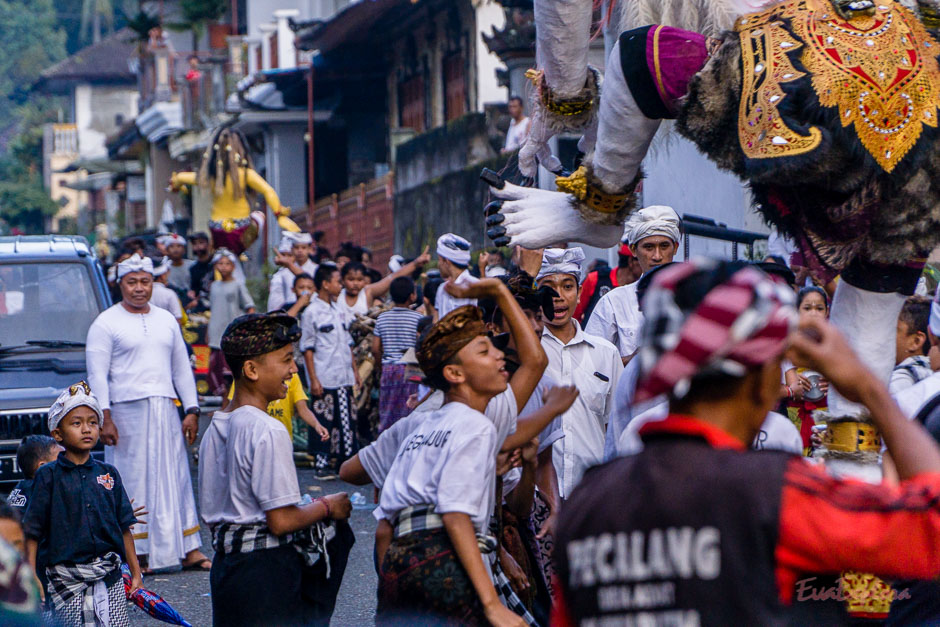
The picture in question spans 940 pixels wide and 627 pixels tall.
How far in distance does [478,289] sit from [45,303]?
6.04 m

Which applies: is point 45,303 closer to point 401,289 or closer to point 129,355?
point 129,355

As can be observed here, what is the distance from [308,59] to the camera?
2669 centimetres

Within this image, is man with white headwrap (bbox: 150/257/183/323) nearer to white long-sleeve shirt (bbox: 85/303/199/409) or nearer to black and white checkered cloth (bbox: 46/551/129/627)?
white long-sleeve shirt (bbox: 85/303/199/409)

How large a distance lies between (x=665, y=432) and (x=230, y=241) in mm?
14995

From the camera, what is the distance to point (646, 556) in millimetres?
2463

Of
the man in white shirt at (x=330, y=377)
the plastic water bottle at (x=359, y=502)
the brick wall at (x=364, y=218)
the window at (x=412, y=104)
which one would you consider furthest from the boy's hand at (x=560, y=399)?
the window at (x=412, y=104)

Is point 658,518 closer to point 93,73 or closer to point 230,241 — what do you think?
point 230,241

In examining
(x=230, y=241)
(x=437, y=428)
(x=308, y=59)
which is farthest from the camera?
(x=308, y=59)

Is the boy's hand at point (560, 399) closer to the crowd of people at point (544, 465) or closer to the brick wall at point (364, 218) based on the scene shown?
the crowd of people at point (544, 465)

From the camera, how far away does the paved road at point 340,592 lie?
7255mm

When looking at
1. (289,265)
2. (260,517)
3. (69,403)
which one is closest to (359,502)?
(289,265)

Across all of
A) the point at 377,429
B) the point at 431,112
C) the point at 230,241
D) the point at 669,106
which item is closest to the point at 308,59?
the point at 431,112

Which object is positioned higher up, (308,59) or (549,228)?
(308,59)

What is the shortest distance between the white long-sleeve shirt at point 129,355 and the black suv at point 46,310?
0.63m
